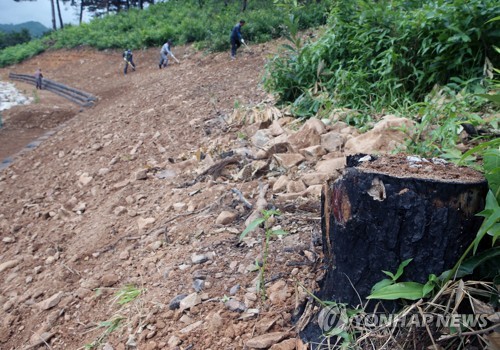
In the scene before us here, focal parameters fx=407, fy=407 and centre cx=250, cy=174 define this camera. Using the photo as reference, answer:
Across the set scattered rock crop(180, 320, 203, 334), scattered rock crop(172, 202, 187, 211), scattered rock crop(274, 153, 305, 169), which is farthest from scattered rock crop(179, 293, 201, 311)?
scattered rock crop(274, 153, 305, 169)

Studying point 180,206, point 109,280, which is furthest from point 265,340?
point 180,206

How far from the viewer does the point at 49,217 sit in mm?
4297

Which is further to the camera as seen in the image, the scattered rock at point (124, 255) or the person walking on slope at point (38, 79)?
the person walking on slope at point (38, 79)

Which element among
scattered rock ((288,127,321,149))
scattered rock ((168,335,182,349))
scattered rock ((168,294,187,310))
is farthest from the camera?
scattered rock ((288,127,321,149))

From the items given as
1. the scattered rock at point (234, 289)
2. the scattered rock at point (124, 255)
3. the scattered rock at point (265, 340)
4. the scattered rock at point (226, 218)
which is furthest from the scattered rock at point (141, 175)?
the scattered rock at point (265, 340)

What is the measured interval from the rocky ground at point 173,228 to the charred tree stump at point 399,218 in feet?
0.82

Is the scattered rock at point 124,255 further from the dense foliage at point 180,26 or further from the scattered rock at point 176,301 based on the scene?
the dense foliage at point 180,26

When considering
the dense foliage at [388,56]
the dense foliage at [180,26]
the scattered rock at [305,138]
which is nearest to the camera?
the scattered rock at [305,138]

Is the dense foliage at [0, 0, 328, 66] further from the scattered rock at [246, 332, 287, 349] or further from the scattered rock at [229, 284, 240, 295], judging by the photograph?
the scattered rock at [246, 332, 287, 349]

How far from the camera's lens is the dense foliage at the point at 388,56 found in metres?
3.41

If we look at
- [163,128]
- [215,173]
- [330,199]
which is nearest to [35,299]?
[215,173]

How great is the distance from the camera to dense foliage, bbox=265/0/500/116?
3.41 metres

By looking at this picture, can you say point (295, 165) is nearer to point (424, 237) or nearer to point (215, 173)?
point (215, 173)

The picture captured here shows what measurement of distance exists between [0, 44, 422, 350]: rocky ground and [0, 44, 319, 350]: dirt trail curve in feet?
0.03
